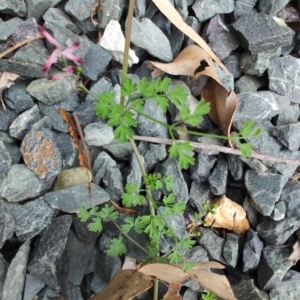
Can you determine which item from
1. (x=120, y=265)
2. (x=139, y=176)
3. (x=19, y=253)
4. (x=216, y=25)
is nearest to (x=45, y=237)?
(x=19, y=253)

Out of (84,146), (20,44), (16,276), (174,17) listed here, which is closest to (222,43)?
(174,17)

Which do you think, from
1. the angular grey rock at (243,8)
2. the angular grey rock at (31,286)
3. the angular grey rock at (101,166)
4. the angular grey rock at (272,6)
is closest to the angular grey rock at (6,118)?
the angular grey rock at (101,166)

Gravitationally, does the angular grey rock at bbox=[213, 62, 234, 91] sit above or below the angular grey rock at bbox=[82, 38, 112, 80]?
below

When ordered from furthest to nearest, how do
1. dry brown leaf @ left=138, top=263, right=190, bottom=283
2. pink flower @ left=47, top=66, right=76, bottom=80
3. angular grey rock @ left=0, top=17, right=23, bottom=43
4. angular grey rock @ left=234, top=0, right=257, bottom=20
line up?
1. angular grey rock @ left=234, top=0, right=257, bottom=20
2. angular grey rock @ left=0, top=17, right=23, bottom=43
3. dry brown leaf @ left=138, top=263, right=190, bottom=283
4. pink flower @ left=47, top=66, right=76, bottom=80

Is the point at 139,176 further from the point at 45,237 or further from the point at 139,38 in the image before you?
the point at 139,38

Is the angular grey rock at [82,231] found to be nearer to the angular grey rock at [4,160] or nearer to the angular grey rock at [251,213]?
the angular grey rock at [4,160]

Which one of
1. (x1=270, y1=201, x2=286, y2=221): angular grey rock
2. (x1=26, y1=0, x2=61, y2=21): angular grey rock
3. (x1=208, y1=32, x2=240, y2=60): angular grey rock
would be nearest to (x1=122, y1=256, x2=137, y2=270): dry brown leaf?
(x1=270, y1=201, x2=286, y2=221): angular grey rock

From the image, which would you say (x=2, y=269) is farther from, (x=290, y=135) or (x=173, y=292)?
(x=290, y=135)

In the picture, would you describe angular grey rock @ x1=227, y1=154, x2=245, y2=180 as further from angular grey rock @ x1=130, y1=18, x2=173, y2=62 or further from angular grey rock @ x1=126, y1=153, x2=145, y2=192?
angular grey rock @ x1=130, y1=18, x2=173, y2=62
